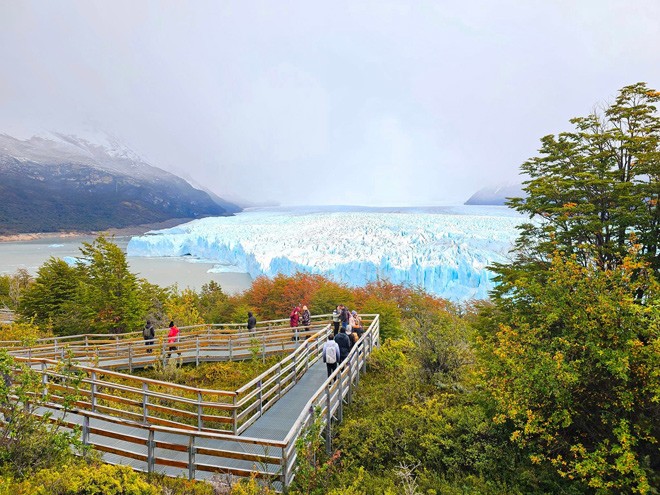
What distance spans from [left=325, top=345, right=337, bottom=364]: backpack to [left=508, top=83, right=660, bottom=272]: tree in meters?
7.04

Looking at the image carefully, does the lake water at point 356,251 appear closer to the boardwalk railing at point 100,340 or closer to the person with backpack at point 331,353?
the boardwalk railing at point 100,340

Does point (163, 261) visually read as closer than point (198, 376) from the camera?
No

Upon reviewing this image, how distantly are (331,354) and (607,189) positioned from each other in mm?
10690

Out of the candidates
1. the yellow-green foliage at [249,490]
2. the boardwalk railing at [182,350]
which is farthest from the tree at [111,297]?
the yellow-green foliage at [249,490]

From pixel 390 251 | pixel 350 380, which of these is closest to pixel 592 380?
pixel 350 380

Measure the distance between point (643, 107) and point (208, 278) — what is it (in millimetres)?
43368

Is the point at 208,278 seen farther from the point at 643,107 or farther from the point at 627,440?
the point at 627,440

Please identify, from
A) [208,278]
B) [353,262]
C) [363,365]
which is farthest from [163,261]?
[363,365]

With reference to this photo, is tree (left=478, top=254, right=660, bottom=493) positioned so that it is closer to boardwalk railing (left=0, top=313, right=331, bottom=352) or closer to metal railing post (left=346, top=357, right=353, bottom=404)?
metal railing post (left=346, top=357, right=353, bottom=404)

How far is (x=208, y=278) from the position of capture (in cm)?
4844

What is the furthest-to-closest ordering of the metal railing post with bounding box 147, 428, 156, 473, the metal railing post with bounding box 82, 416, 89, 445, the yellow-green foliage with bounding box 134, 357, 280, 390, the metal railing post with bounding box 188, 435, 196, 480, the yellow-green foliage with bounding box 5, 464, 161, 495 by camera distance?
1. the yellow-green foliage with bounding box 134, 357, 280, 390
2. the metal railing post with bounding box 82, 416, 89, 445
3. the metal railing post with bounding box 147, 428, 156, 473
4. the metal railing post with bounding box 188, 435, 196, 480
5. the yellow-green foliage with bounding box 5, 464, 161, 495

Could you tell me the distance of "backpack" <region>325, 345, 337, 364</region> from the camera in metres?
8.52

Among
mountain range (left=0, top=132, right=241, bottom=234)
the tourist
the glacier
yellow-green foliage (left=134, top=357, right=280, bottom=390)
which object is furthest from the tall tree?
mountain range (left=0, top=132, right=241, bottom=234)

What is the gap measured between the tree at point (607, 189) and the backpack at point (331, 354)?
7.04m
